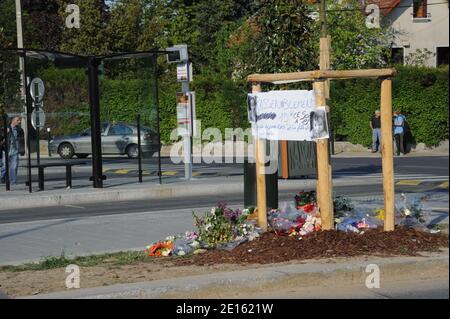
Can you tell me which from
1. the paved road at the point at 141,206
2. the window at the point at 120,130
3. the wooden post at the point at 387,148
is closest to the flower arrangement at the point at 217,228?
the wooden post at the point at 387,148

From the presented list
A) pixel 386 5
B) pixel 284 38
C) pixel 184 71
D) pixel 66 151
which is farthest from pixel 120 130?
pixel 386 5

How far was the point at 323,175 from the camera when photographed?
10969 millimetres

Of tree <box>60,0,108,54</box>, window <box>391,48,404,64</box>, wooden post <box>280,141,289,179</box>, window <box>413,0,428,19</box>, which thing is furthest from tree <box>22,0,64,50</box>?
wooden post <box>280,141,289,179</box>

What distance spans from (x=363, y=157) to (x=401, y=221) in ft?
74.0

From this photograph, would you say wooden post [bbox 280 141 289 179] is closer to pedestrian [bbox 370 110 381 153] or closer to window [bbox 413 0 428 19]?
pedestrian [bbox 370 110 381 153]

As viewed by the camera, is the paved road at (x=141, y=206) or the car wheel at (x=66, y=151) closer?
the paved road at (x=141, y=206)

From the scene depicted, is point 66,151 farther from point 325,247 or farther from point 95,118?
point 325,247

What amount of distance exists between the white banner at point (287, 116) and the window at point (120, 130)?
1315 cm

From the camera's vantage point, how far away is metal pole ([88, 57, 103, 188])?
67.5 feet

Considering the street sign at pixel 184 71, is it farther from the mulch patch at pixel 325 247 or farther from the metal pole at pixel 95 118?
the mulch patch at pixel 325 247

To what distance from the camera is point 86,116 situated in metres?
23.3

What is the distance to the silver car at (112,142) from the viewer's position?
2377 centimetres

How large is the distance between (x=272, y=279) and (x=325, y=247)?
4.82 ft
